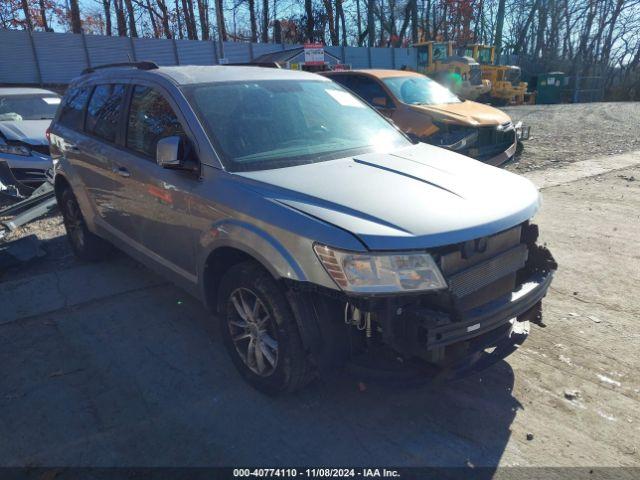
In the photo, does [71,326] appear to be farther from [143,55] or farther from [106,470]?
[143,55]

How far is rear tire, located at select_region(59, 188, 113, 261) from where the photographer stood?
516cm

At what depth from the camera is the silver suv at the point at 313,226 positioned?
7.92 ft

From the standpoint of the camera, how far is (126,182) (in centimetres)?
392

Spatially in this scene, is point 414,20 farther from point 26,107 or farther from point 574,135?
point 26,107

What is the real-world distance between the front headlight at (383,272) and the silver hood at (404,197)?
0.06 metres

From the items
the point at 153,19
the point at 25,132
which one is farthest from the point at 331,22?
the point at 25,132

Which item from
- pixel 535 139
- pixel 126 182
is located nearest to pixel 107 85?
pixel 126 182

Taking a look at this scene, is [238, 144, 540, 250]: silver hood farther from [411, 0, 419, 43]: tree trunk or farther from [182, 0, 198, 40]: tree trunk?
[411, 0, 419, 43]: tree trunk

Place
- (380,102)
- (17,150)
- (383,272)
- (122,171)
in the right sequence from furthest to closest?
(380,102), (17,150), (122,171), (383,272)

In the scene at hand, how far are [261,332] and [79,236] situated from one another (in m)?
3.28

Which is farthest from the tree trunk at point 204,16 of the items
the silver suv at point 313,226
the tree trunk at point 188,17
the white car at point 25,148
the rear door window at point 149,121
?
the rear door window at point 149,121

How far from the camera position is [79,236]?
5285mm

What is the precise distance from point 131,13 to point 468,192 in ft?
130

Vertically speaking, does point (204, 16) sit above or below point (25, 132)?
above
